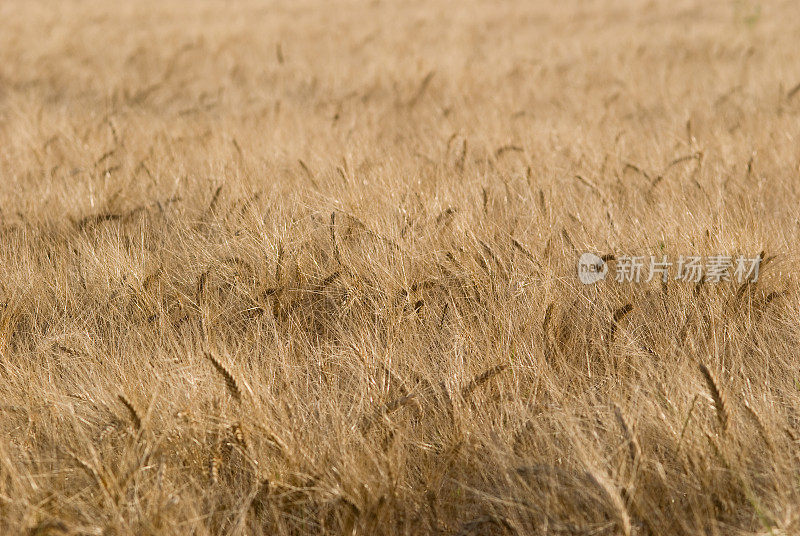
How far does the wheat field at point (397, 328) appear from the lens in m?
1.40

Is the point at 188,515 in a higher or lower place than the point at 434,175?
lower

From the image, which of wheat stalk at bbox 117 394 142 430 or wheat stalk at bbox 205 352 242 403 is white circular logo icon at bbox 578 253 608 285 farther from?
wheat stalk at bbox 117 394 142 430

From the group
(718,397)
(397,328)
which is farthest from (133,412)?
(718,397)

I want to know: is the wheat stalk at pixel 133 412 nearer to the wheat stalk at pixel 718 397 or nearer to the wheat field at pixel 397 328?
Answer: the wheat field at pixel 397 328

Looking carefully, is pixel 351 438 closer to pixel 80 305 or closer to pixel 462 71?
pixel 80 305

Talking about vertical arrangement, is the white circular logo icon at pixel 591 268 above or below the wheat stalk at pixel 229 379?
below

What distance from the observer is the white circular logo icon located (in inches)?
86.6

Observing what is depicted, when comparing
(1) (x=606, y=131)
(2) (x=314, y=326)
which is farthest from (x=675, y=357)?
(1) (x=606, y=131)

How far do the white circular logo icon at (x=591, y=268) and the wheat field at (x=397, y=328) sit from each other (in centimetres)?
3

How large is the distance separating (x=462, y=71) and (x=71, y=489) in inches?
202

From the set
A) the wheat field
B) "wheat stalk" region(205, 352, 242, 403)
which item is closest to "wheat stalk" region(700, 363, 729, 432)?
the wheat field

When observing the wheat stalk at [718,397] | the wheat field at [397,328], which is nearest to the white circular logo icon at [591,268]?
the wheat field at [397,328]

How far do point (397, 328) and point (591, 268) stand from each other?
0.71 metres

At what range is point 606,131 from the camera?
405 cm
